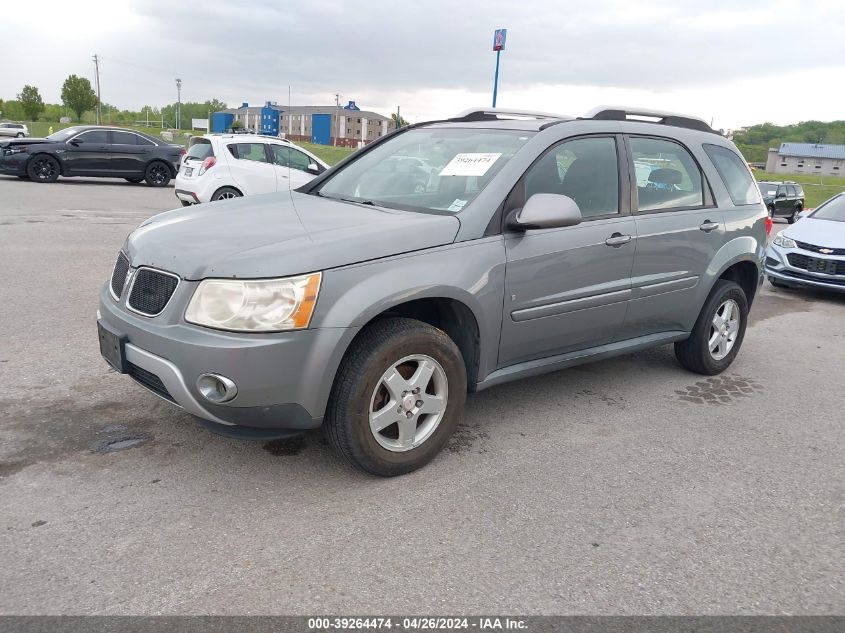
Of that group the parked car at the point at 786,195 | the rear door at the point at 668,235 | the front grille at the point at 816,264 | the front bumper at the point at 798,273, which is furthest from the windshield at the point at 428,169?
the parked car at the point at 786,195

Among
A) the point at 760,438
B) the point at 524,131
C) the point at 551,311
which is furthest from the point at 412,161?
the point at 760,438

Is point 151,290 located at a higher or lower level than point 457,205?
lower

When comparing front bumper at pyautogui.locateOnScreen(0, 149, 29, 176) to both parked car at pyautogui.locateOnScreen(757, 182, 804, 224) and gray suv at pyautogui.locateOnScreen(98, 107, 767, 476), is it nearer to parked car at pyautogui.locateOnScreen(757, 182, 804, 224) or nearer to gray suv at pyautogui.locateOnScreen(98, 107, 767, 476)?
gray suv at pyautogui.locateOnScreen(98, 107, 767, 476)

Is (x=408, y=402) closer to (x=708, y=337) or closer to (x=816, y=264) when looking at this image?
(x=708, y=337)

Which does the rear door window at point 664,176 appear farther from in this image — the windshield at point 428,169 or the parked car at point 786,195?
the parked car at point 786,195

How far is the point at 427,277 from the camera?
11.1 feet

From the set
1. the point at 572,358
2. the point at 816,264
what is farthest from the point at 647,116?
the point at 816,264

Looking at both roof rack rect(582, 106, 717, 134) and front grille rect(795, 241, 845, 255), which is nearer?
roof rack rect(582, 106, 717, 134)

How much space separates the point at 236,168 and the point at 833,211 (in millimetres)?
9326

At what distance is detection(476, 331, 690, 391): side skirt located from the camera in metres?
3.88

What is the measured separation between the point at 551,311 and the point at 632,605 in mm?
1747

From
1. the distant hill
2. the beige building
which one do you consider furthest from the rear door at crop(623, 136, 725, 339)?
the distant hill

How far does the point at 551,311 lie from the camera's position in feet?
13.0

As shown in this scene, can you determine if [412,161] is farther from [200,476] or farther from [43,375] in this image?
[43,375]
